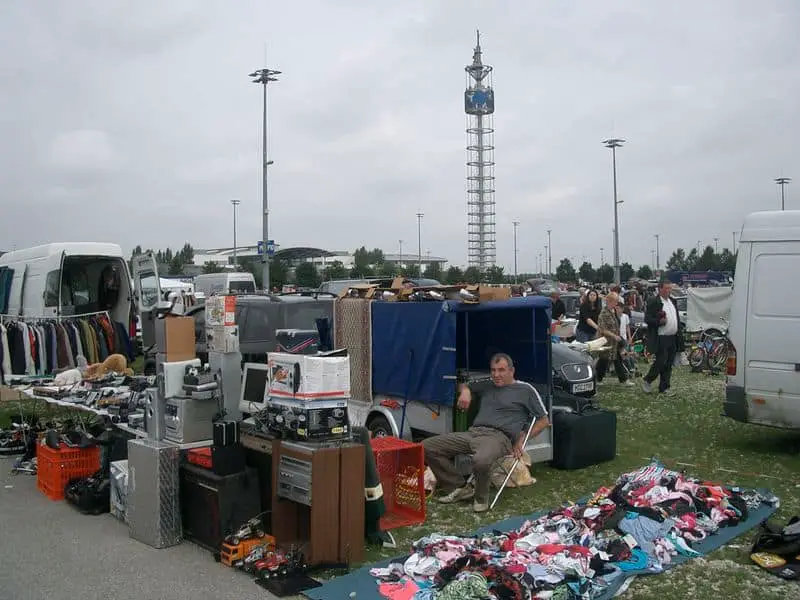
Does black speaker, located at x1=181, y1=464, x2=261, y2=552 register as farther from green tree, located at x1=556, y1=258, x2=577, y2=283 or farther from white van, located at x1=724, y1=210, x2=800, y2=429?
green tree, located at x1=556, y1=258, x2=577, y2=283

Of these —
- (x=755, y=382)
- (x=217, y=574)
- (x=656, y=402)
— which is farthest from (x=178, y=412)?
(x=656, y=402)

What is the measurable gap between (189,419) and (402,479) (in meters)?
1.94

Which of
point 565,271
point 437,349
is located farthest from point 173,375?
point 565,271

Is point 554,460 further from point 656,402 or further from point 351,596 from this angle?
point 656,402

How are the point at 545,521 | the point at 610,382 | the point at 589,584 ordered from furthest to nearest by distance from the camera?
1. the point at 610,382
2. the point at 545,521
3. the point at 589,584

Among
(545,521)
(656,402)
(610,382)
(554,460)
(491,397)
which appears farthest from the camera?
(610,382)

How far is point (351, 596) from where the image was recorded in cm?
476

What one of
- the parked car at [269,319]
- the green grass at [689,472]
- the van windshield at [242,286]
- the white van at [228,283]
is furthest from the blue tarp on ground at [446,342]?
the van windshield at [242,286]

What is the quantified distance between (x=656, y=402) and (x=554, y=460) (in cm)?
464

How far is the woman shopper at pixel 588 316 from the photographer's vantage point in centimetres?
1456

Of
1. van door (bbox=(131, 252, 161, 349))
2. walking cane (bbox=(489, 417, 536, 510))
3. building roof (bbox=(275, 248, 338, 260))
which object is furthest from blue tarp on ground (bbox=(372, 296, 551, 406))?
building roof (bbox=(275, 248, 338, 260))

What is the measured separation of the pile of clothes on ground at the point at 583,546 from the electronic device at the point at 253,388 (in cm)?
199

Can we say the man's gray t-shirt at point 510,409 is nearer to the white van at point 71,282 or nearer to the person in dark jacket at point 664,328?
the person in dark jacket at point 664,328

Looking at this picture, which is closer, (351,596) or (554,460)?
(351,596)
